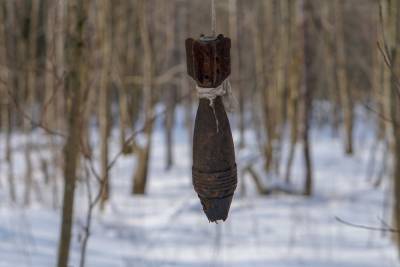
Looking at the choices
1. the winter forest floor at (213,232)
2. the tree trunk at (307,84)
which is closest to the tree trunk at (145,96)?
the winter forest floor at (213,232)

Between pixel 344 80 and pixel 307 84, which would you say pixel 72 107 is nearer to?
pixel 307 84

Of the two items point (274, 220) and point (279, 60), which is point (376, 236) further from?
point (279, 60)

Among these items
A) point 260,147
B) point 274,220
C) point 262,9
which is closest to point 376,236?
point 274,220

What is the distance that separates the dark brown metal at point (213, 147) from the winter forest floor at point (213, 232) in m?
1.50

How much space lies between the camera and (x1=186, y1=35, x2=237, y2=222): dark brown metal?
1139mm

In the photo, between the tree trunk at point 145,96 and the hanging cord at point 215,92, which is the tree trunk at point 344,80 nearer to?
the tree trunk at point 145,96

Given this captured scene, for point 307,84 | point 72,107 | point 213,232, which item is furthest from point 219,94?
point 307,84

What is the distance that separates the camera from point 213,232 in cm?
604

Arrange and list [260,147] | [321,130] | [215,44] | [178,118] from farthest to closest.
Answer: [178,118]
[321,130]
[260,147]
[215,44]

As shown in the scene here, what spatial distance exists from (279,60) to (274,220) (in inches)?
191

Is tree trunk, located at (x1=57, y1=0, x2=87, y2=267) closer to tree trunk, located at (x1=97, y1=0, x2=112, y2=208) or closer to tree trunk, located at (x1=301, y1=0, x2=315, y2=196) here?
tree trunk, located at (x1=97, y1=0, x2=112, y2=208)

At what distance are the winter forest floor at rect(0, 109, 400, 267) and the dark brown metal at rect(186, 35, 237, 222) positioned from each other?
150 cm

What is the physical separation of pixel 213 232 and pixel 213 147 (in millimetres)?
4968

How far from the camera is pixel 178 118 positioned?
84.4 feet
